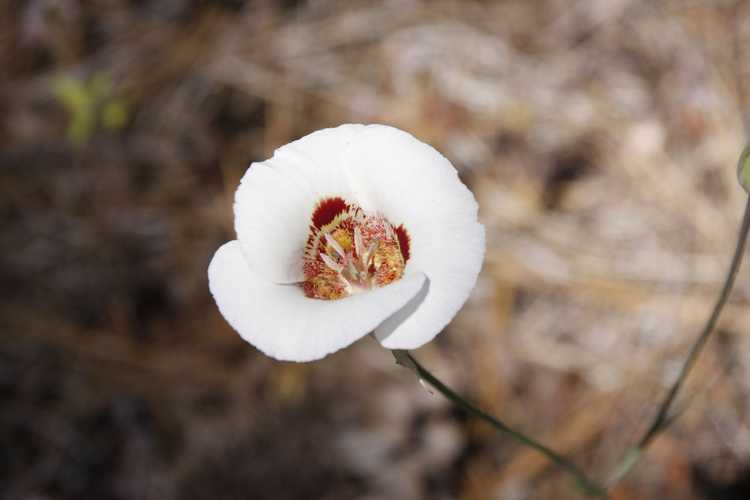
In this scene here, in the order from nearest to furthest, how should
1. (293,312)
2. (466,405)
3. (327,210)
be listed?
(293,312), (466,405), (327,210)

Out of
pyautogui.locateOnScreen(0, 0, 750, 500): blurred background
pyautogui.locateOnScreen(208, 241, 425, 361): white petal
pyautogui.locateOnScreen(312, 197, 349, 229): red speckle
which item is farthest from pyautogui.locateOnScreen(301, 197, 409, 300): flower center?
pyautogui.locateOnScreen(0, 0, 750, 500): blurred background

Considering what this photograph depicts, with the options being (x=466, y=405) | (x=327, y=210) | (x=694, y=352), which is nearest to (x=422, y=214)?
(x=327, y=210)

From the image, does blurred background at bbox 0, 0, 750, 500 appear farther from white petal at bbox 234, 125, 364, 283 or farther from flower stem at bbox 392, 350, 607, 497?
white petal at bbox 234, 125, 364, 283

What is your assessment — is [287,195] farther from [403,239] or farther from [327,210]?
[403,239]

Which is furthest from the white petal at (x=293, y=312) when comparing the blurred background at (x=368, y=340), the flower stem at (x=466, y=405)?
the blurred background at (x=368, y=340)

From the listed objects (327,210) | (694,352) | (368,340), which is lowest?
(368,340)

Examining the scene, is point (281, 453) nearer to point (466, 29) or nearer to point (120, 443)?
point (120, 443)
